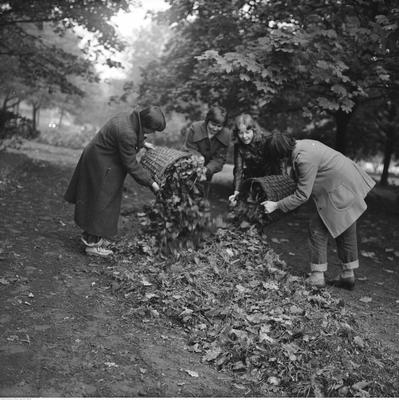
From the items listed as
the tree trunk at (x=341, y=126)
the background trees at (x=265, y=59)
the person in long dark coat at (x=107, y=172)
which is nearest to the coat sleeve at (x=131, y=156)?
the person in long dark coat at (x=107, y=172)

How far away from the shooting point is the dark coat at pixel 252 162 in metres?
5.81

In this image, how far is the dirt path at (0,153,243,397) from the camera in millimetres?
3189

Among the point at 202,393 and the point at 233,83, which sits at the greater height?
the point at 233,83

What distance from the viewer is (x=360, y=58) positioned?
322 inches

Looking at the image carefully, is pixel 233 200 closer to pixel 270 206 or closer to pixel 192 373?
pixel 270 206

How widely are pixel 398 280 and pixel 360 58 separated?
11.7ft

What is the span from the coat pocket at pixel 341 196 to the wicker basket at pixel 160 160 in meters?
1.61

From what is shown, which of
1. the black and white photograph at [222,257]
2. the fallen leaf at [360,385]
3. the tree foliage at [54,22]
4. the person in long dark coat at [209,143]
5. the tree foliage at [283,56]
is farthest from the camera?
the tree foliage at [54,22]

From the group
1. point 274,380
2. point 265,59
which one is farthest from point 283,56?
point 274,380

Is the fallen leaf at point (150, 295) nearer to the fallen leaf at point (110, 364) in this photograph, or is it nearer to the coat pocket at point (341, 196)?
the fallen leaf at point (110, 364)

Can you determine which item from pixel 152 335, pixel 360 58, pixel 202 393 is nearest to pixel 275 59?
pixel 360 58

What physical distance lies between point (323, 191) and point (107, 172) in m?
2.31

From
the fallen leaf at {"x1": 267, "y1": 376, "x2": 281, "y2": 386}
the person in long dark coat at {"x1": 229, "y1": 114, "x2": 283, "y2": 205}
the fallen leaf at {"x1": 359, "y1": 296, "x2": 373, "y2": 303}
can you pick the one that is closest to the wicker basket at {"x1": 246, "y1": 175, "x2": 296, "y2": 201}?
the person in long dark coat at {"x1": 229, "y1": 114, "x2": 283, "y2": 205}

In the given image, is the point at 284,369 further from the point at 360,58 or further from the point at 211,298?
the point at 360,58
